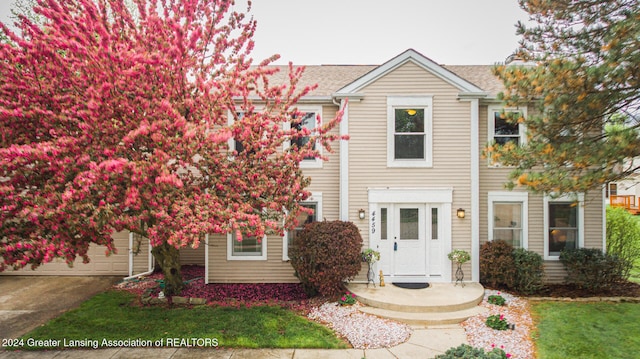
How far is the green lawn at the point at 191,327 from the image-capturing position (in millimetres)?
5625

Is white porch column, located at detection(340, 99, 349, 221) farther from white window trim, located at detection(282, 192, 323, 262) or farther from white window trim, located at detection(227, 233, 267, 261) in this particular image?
white window trim, located at detection(227, 233, 267, 261)

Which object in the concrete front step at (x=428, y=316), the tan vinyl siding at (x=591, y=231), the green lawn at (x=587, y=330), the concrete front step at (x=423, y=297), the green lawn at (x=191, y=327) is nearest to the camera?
the green lawn at (x=587, y=330)

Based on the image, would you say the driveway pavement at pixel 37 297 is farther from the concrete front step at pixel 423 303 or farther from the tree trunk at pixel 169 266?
the concrete front step at pixel 423 303

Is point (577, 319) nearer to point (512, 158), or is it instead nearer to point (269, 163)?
Result: point (512, 158)

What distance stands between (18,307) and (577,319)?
12.4 meters

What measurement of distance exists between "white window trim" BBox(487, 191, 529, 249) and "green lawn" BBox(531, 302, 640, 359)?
2.09 m

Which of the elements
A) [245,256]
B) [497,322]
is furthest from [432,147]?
[245,256]

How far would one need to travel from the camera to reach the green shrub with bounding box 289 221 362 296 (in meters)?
7.30

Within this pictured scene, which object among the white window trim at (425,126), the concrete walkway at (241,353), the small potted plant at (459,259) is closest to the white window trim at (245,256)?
the concrete walkway at (241,353)

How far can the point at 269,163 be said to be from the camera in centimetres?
593

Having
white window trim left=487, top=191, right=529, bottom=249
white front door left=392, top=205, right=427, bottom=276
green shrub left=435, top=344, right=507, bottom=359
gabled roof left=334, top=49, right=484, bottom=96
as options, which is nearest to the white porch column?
gabled roof left=334, top=49, right=484, bottom=96

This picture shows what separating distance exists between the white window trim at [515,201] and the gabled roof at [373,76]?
298 cm

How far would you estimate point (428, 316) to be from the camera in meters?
6.58

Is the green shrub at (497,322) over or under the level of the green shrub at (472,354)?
under
